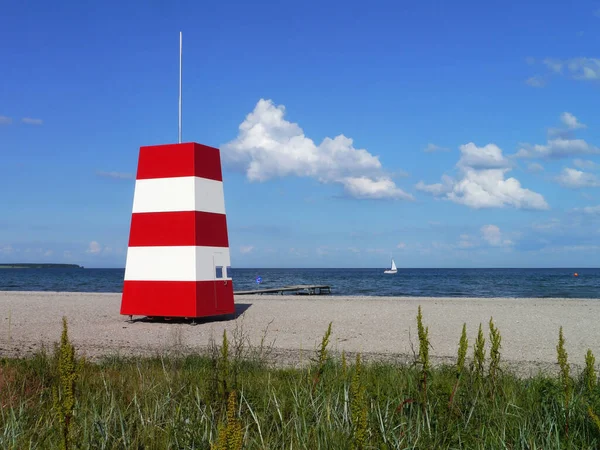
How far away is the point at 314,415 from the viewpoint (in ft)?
13.1

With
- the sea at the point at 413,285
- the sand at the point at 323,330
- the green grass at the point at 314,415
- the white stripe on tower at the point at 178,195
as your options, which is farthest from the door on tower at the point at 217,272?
the sea at the point at 413,285

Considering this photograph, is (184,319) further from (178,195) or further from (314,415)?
(314,415)

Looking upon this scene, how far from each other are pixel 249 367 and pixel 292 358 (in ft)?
7.13

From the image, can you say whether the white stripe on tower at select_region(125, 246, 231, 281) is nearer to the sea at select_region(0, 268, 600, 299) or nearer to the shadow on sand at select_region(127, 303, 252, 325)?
the shadow on sand at select_region(127, 303, 252, 325)

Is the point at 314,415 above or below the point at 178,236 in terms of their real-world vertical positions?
below

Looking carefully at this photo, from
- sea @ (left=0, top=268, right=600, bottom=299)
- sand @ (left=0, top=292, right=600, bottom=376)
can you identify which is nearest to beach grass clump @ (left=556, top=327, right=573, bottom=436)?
sand @ (left=0, top=292, right=600, bottom=376)

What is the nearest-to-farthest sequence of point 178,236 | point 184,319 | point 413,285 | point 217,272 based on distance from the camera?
point 178,236 → point 217,272 → point 184,319 → point 413,285

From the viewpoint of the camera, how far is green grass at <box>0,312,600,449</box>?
3477 millimetres

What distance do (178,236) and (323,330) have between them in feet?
12.3

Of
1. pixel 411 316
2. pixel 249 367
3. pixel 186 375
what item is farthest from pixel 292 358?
pixel 411 316

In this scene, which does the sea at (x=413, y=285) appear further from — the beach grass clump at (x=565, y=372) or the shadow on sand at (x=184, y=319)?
the beach grass clump at (x=565, y=372)

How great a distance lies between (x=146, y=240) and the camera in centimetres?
1317

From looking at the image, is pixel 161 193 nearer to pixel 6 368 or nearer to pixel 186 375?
pixel 6 368

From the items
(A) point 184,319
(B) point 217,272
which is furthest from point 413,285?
(B) point 217,272
